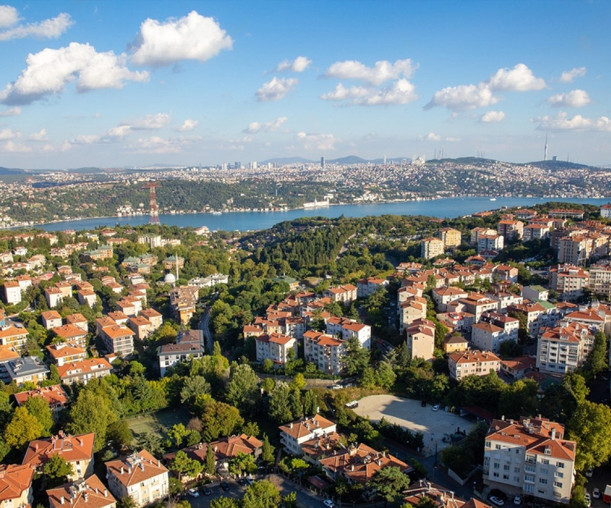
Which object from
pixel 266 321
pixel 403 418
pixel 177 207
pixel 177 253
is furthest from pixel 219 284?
pixel 177 207

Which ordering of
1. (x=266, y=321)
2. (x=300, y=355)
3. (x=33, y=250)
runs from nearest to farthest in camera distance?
(x=300, y=355), (x=266, y=321), (x=33, y=250)

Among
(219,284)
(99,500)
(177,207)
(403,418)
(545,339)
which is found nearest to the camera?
(99,500)

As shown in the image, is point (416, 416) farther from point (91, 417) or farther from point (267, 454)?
point (91, 417)

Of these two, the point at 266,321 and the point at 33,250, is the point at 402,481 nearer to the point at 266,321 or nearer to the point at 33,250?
the point at 266,321

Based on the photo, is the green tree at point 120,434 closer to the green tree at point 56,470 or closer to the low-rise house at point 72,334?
the green tree at point 56,470

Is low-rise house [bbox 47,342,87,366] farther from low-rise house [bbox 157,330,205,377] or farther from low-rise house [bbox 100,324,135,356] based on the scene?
low-rise house [bbox 157,330,205,377]

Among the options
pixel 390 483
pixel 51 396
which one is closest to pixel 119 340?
pixel 51 396

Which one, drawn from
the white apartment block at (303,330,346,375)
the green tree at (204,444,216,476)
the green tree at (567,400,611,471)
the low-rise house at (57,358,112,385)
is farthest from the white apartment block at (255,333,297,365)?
the green tree at (567,400,611,471)
